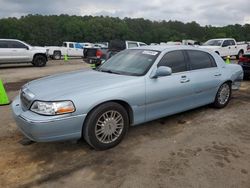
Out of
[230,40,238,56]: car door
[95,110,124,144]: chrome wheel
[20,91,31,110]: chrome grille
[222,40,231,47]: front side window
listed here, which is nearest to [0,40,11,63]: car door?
[20,91,31,110]: chrome grille

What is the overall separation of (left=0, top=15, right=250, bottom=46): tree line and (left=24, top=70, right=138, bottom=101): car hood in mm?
63826

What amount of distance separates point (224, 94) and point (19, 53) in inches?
506

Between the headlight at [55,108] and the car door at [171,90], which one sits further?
the car door at [171,90]

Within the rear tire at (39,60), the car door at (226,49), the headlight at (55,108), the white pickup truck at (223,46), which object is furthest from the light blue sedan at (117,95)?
the car door at (226,49)

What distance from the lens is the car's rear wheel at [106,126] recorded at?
3.75 metres

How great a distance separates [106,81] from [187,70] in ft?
5.79

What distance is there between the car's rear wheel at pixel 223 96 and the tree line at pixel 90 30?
63307 millimetres

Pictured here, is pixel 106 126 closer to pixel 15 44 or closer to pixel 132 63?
pixel 132 63

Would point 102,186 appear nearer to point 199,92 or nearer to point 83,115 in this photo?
point 83,115

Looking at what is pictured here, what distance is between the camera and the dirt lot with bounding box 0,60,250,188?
10.6ft

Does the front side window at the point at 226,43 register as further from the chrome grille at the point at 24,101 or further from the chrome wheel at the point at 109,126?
the chrome grille at the point at 24,101

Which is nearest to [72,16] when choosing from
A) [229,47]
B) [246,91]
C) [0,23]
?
[0,23]

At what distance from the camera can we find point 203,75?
210 inches

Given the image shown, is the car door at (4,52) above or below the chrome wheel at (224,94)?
above
